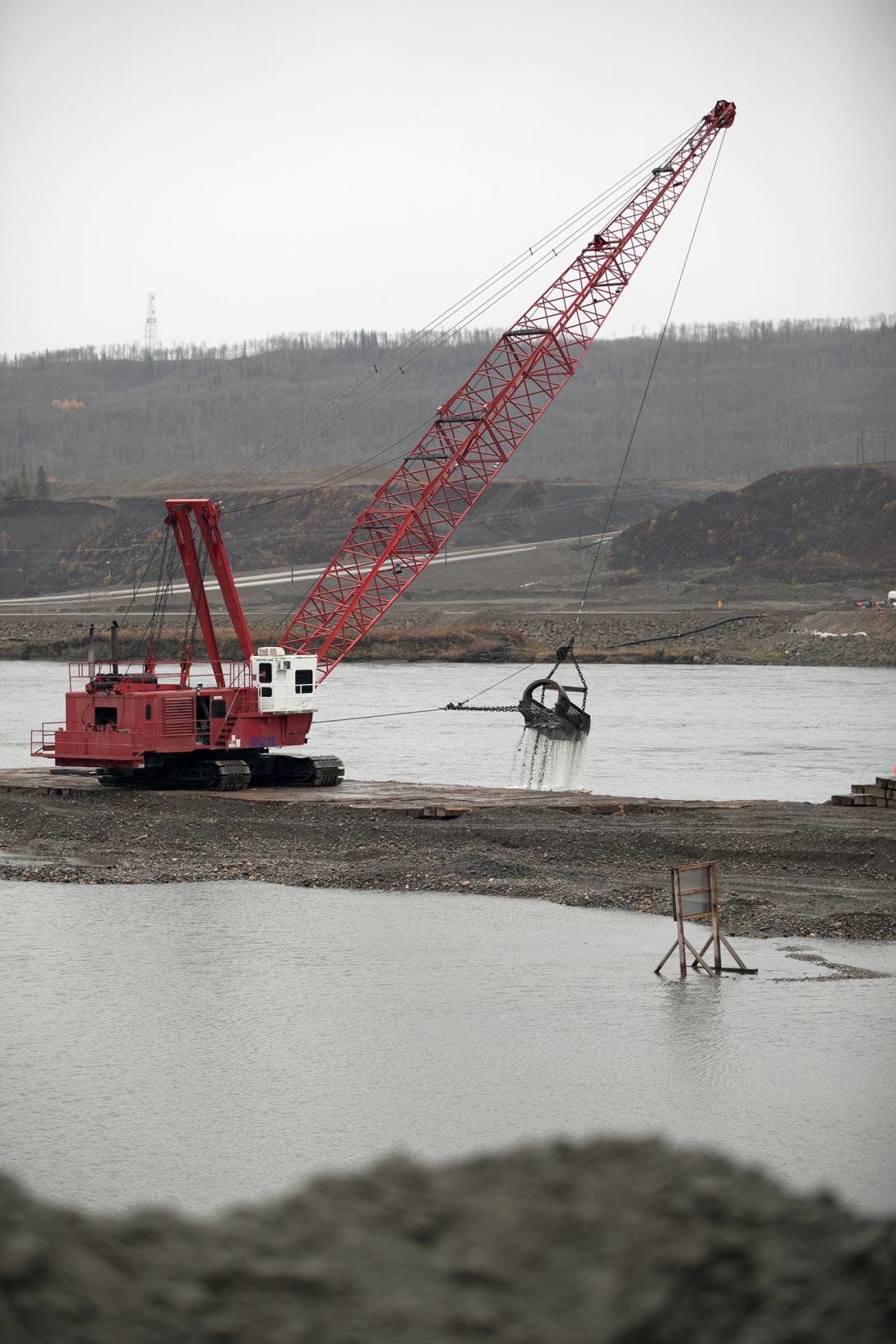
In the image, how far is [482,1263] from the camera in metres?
4.76

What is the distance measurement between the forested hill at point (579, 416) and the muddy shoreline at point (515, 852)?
5264 inches

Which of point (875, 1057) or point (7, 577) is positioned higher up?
point (7, 577)

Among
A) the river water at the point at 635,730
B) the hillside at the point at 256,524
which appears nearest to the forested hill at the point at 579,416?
the hillside at the point at 256,524

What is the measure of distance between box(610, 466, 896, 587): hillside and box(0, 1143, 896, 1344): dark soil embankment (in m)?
104

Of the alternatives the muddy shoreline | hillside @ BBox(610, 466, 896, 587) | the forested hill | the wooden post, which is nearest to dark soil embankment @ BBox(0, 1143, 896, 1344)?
the wooden post

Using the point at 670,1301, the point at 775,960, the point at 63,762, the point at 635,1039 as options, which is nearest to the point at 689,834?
the point at 775,960

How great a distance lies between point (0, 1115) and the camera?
12.6m

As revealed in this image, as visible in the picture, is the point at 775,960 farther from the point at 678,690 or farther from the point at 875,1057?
the point at 678,690

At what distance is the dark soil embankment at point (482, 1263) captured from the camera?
4.57 metres

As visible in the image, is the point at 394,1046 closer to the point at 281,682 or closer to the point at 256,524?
the point at 281,682

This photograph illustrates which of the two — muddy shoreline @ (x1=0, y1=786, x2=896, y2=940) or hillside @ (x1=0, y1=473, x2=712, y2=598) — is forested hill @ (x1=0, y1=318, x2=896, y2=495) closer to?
hillside @ (x1=0, y1=473, x2=712, y2=598)

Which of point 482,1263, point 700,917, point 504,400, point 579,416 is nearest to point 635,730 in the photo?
point 504,400

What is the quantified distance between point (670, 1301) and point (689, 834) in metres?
21.1

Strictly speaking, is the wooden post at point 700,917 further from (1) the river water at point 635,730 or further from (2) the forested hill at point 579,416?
(2) the forested hill at point 579,416
